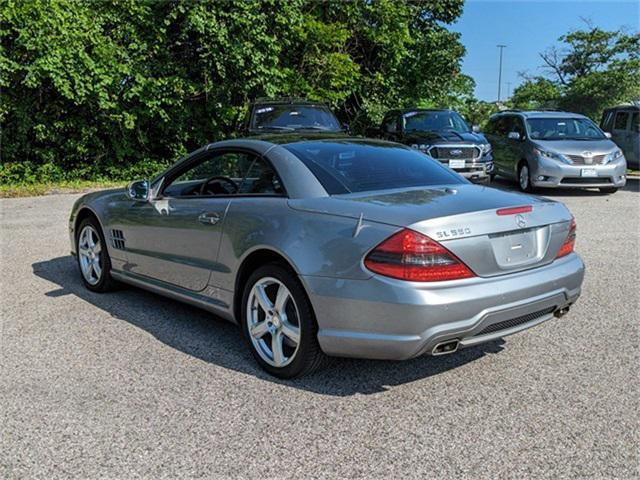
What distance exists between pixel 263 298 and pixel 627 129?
13732 millimetres

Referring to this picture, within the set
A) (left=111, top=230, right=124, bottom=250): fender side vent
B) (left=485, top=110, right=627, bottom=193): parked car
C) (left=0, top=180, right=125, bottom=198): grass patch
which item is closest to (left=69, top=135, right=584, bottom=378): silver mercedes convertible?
(left=111, top=230, right=124, bottom=250): fender side vent

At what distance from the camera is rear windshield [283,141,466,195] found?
3.72m

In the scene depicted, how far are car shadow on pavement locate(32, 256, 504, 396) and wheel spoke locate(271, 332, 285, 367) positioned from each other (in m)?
0.11

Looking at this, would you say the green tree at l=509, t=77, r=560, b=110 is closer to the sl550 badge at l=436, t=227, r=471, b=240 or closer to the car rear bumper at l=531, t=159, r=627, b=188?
the car rear bumper at l=531, t=159, r=627, b=188

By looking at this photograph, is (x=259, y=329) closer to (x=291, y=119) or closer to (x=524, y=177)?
(x=291, y=119)

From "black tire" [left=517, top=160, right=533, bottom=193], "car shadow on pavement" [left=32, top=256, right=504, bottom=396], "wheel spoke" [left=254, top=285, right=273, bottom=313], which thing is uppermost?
"wheel spoke" [left=254, top=285, right=273, bottom=313]

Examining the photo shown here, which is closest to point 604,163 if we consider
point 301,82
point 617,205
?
point 617,205

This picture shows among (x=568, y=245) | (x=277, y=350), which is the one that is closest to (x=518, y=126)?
(x=568, y=245)

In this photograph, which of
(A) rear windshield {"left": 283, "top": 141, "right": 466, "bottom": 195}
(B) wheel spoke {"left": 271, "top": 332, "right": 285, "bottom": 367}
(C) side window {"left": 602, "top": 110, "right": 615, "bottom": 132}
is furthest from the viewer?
(C) side window {"left": 602, "top": 110, "right": 615, "bottom": 132}

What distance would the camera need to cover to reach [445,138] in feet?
40.2

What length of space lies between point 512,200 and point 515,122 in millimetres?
10798

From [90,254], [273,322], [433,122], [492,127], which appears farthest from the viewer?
[492,127]

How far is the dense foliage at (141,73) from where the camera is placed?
42.2ft

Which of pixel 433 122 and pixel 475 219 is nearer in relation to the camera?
pixel 475 219
